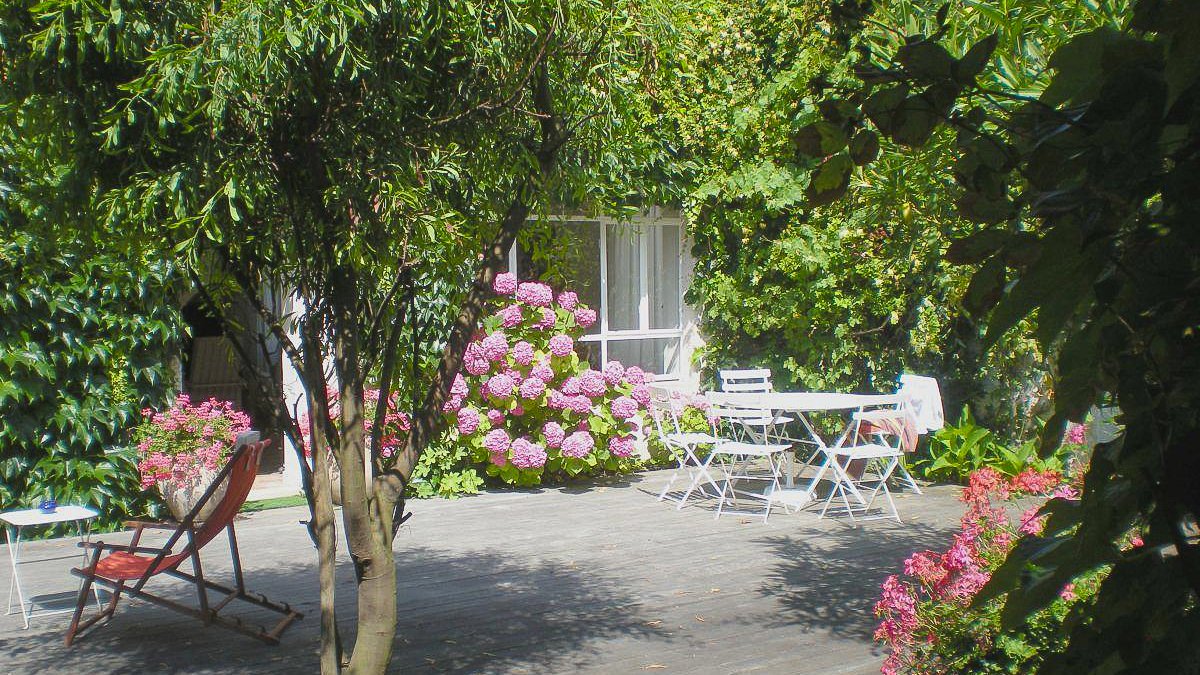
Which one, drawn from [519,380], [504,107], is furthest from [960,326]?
[504,107]

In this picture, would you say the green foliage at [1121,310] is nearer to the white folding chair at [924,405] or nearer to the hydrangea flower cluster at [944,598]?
the hydrangea flower cluster at [944,598]

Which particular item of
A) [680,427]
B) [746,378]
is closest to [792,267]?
[746,378]

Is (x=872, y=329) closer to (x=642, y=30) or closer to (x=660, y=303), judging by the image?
(x=660, y=303)

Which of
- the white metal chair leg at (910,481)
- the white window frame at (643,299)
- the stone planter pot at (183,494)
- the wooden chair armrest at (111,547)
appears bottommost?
the white metal chair leg at (910,481)

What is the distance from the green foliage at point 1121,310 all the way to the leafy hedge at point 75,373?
766 centimetres

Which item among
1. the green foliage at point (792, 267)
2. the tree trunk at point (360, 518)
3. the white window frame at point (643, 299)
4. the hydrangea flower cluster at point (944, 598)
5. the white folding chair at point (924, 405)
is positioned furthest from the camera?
the white window frame at point (643, 299)

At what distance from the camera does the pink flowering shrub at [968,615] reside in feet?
12.5

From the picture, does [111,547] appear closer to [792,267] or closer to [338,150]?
[338,150]

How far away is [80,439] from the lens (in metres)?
8.23

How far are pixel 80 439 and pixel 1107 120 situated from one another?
8644 millimetres

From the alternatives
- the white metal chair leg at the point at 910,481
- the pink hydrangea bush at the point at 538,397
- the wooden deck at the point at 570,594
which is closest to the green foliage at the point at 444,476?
the pink hydrangea bush at the point at 538,397

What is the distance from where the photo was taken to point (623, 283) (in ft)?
39.4

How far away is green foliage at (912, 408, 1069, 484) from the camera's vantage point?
1036 centimetres

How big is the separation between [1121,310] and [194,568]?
559 cm
